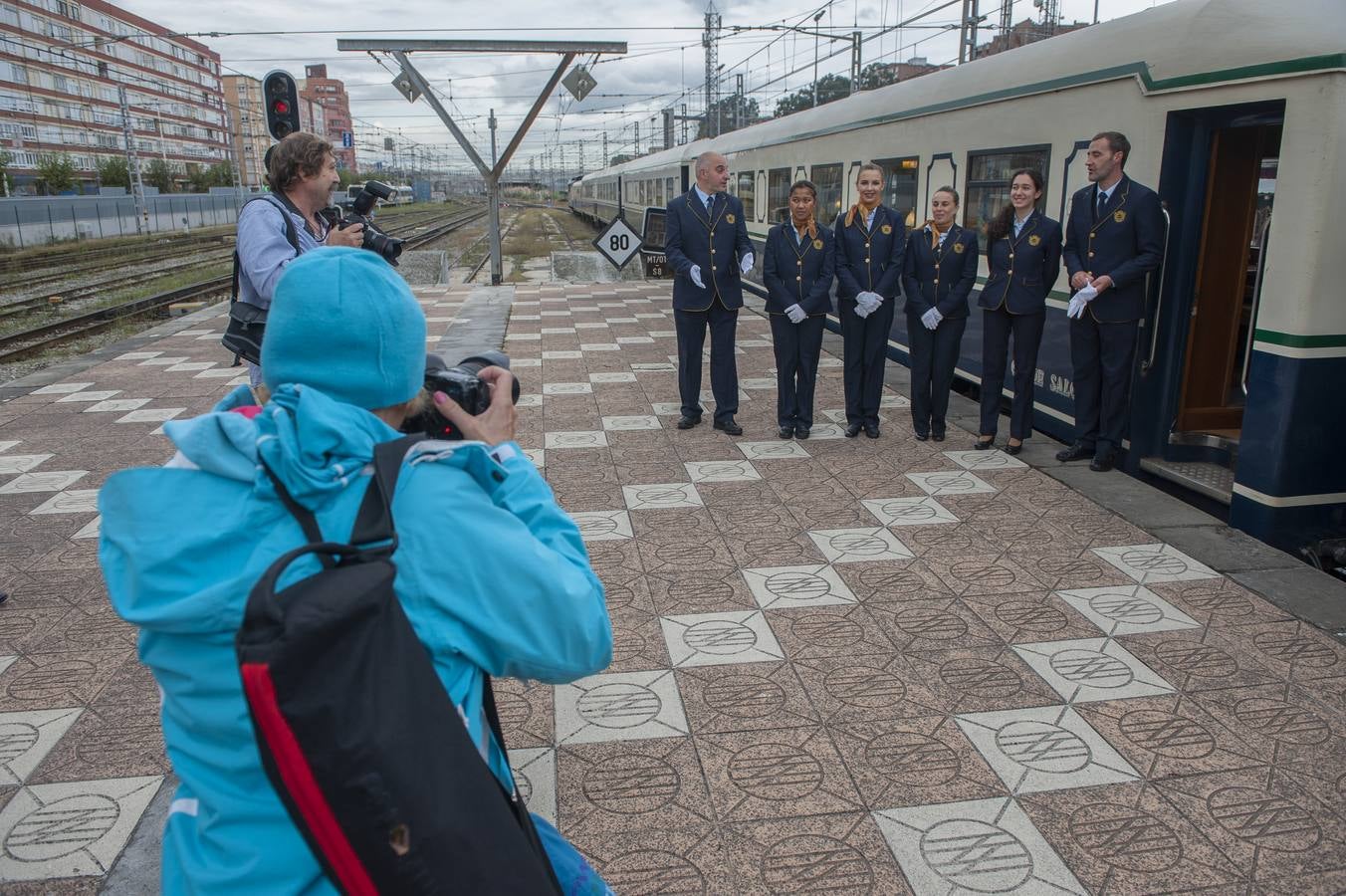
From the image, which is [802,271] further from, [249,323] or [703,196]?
[249,323]

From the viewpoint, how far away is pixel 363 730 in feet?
3.52

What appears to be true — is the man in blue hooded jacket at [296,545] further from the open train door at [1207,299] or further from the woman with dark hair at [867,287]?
the woman with dark hair at [867,287]

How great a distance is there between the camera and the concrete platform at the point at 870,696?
108 inches

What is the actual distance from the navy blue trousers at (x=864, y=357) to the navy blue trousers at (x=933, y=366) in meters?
0.23

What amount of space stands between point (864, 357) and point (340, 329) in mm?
5956

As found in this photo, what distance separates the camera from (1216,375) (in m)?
6.06

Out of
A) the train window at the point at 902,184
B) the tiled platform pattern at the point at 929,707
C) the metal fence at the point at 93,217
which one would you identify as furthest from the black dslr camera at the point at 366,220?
the metal fence at the point at 93,217

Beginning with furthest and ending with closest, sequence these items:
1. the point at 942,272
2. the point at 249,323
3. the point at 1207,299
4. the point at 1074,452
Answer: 1. the point at 942,272
2. the point at 1074,452
3. the point at 1207,299
4. the point at 249,323

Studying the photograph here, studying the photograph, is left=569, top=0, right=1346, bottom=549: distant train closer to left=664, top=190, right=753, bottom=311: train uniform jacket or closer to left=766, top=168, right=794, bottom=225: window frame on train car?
left=664, top=190, right=753, bottom=311: train uniform jacket

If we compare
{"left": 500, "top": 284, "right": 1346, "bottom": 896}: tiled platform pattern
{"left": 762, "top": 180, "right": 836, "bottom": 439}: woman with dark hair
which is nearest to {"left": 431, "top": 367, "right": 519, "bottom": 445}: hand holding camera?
{"left": 500, "top": 284, "right": 1346, "bottom": 896}: tiled platform pattern

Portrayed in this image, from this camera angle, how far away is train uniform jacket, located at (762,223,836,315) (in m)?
6.90

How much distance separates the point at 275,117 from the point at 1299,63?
7608 millimetres

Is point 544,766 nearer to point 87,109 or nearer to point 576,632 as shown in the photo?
point 576,632

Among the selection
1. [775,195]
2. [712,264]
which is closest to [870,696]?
[712,264]
